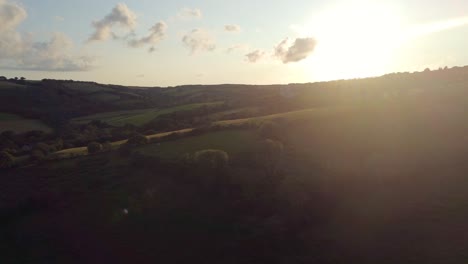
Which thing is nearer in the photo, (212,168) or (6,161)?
(212,168)

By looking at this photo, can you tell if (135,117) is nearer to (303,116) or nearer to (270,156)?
(303,116)

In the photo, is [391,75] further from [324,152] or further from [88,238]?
[88,238]

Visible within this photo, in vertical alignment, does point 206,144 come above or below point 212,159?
above

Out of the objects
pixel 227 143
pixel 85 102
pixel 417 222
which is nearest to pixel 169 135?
pixel 227 143

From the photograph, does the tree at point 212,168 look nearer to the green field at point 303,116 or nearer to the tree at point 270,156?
the tree at point 270,156

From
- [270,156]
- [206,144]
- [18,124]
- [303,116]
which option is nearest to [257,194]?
[270,156]

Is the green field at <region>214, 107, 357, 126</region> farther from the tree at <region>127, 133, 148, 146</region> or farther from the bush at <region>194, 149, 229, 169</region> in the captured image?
the bush at <region>194, 149, 229, 169</region>
